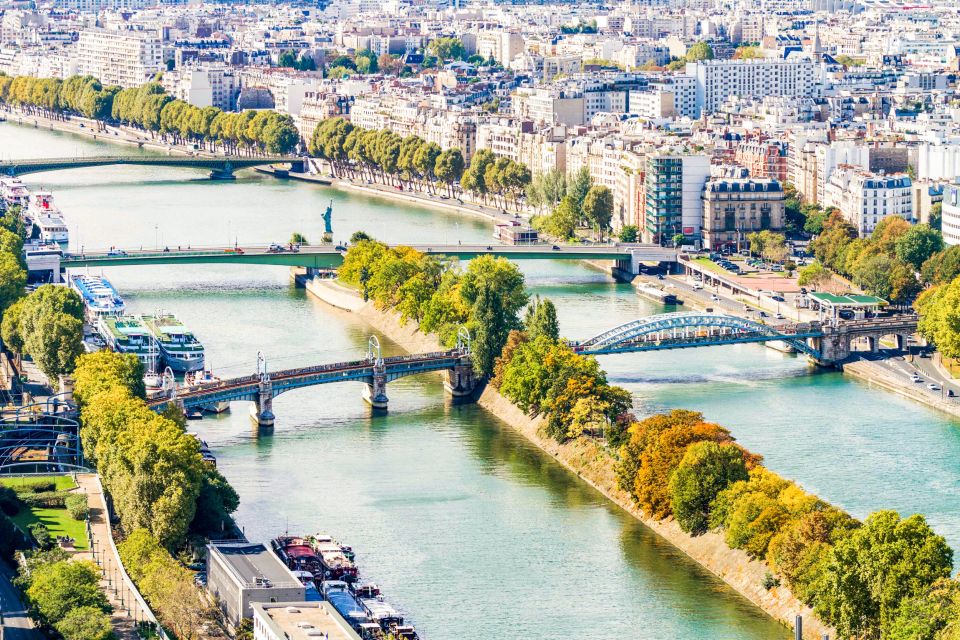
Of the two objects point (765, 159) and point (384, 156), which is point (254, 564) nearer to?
point (765, 159)

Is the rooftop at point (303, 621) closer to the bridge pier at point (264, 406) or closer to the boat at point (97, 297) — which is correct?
the bridge pier at point (264, 406)

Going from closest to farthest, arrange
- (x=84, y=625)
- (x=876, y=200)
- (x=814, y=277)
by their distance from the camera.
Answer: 1. (x=84, y=625)
2. (x=814, y=277)
3. (x=876, y=200)

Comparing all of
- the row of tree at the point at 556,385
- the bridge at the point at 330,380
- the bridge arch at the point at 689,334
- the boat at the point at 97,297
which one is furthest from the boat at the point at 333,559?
the boat at the point at 97,297

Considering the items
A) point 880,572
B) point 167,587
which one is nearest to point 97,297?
point 167,587

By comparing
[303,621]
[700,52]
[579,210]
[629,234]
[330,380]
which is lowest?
[303,621]

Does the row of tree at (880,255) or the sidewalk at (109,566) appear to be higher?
the row of tree at (880,255)

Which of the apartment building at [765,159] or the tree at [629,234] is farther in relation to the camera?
the apartment building at [765,159]
